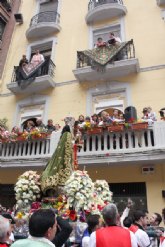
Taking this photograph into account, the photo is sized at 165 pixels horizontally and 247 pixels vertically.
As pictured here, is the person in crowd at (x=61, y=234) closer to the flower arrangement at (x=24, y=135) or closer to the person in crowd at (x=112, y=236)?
the person in crowd at (x=112, y=236)

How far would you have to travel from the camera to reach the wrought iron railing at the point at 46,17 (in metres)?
15.3

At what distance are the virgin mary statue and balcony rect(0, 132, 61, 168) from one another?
383 cm

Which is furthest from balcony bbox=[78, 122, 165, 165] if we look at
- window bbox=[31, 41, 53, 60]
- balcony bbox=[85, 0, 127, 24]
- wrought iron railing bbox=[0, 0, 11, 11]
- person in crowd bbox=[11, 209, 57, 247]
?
wrought iron railing bbox=[0, 0, 11, 11]

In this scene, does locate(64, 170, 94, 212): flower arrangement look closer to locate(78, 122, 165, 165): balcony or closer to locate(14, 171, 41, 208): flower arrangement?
locate(14, 171, 41, 208): flower arrangement

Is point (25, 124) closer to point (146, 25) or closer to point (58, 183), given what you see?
point (146, 25)

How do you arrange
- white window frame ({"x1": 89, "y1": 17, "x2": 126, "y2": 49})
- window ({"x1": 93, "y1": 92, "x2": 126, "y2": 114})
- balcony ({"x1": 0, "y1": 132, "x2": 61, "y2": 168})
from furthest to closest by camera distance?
white window frame ({"x1": 89, "y1": 17, "x2": 126, "y2": 49}) → window ({"x1": 93, "y1": 92, "x2": 126, "y2": 114}) → balcony ({"x1": 0, "y1": 132, "x2": 61, "y2": 168})

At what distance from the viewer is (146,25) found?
12867 millimetres

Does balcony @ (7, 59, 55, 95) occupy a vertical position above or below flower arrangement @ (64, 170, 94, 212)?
above

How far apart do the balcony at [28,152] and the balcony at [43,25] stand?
7.02 m

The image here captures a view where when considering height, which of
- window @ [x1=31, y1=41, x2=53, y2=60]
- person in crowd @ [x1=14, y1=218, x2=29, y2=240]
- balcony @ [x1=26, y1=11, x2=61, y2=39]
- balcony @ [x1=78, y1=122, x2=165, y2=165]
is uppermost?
balcony @ [x1=26, y1=11, x2=61, y2=39]

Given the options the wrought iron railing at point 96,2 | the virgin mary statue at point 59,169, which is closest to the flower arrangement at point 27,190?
the virgin mary statue at point 59,169

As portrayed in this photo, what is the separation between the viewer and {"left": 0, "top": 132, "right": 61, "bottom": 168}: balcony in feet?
32.6

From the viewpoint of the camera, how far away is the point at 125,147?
9023 millimetres

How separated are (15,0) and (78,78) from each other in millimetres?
9295
